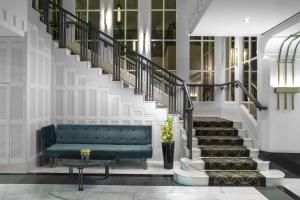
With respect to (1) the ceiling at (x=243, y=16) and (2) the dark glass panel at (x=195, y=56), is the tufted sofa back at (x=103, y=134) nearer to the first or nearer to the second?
(1) the ceiling at (x=243, y=16)

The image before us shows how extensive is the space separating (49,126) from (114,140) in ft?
4.79

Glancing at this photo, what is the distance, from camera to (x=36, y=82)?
20.5 feet

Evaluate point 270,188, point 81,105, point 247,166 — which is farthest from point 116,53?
point 270,188

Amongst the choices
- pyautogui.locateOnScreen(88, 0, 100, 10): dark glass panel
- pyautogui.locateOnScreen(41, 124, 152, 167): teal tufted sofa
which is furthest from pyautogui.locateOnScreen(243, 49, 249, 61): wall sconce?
pyautogui.locateOnScreen(88, 0, 100, 10): dark glass panel

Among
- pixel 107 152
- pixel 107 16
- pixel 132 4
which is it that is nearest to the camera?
pixel 107 152

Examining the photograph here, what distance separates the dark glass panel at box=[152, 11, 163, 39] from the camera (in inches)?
380

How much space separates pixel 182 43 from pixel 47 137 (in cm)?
514

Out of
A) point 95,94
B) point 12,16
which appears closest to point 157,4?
point 95,94

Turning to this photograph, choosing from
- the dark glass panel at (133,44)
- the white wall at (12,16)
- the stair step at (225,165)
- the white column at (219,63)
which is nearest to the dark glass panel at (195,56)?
the white column at (219,63)

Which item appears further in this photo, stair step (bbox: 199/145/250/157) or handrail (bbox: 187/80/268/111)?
handrail (bbox: 187/80/268/111)

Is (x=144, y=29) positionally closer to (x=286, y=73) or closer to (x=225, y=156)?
(x=286, y=73)

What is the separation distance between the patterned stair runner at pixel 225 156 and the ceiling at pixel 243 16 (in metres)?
2.26

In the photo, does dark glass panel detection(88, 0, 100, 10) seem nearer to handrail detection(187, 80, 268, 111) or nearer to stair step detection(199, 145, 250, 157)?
handrail detection(187, 80, 268, 111)

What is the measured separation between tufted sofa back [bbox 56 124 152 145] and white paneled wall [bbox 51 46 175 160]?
0.27 metres
